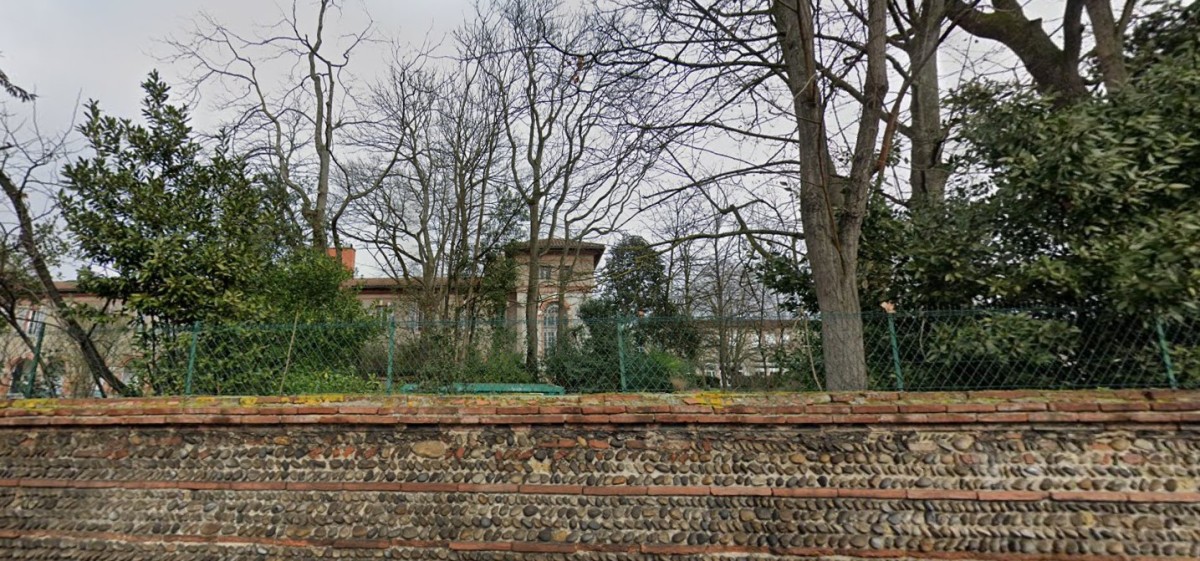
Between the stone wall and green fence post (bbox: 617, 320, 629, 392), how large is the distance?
0.49 m

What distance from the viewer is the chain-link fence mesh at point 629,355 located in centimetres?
461

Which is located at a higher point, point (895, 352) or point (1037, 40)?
point (1037, 40)

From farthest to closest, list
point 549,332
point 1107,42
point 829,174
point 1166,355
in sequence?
point 1107,42 → point 829,174 → point 549,332 → point 1166,355

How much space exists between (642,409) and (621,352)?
773 mm

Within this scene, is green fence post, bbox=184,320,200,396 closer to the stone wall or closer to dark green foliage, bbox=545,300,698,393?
the stone wall

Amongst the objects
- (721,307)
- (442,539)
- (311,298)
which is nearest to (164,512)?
(442,539)

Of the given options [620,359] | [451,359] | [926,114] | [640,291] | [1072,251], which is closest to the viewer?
→ [1072,251]

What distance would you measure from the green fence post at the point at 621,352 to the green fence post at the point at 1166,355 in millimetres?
4199

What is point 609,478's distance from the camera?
4.31 metres

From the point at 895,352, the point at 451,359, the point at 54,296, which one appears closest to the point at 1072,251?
the point at 895,352

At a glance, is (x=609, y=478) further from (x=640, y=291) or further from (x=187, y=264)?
(x=640, y=291)

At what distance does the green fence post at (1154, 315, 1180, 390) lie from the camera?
4.24m

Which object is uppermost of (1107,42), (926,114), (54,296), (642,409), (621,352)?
(1107,42)

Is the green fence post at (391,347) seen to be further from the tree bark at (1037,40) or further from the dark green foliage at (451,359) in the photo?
the tree bark at (1037,40)
